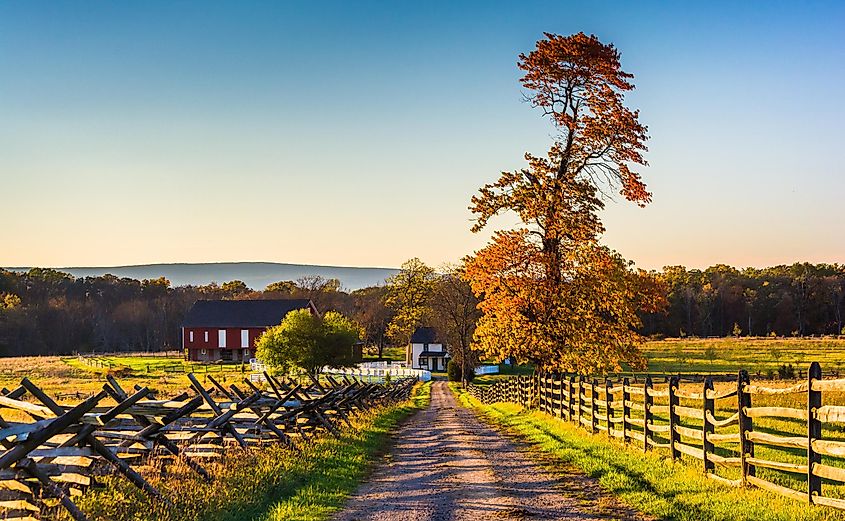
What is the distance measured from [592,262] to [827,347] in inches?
2654

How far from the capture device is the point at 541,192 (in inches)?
1045

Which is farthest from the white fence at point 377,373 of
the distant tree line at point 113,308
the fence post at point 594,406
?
the fence post at point 594,406

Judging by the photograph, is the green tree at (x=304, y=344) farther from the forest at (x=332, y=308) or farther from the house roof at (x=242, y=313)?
the forest at (x=332, y=308)

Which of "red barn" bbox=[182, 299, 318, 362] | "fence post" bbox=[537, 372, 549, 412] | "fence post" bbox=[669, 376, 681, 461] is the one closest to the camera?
"fence post" bbox=[669, 376, 681, 461]

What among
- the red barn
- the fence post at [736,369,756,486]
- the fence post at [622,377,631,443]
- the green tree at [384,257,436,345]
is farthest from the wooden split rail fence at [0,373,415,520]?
the red barn

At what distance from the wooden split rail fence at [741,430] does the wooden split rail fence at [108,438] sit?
20.0ft

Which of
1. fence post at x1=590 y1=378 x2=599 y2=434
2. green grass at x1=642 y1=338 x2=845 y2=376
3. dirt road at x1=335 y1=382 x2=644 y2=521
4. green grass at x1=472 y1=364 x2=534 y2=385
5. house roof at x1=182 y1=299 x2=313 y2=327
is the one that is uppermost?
house roof at x1=182 y1=299 x2=313 y2=327

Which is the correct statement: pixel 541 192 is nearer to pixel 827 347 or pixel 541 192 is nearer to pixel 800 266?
pixel 827 347

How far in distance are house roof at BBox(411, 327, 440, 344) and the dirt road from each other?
2867 inches

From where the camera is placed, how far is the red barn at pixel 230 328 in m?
94.9

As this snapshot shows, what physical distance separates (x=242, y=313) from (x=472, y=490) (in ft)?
287

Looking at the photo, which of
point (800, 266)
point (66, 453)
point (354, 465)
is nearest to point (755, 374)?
point (354, 465)

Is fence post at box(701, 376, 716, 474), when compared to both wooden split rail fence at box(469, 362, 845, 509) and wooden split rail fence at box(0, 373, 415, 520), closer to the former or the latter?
wooden split rail fence at box(469, 362, 845, 509)

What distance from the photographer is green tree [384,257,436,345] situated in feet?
272
